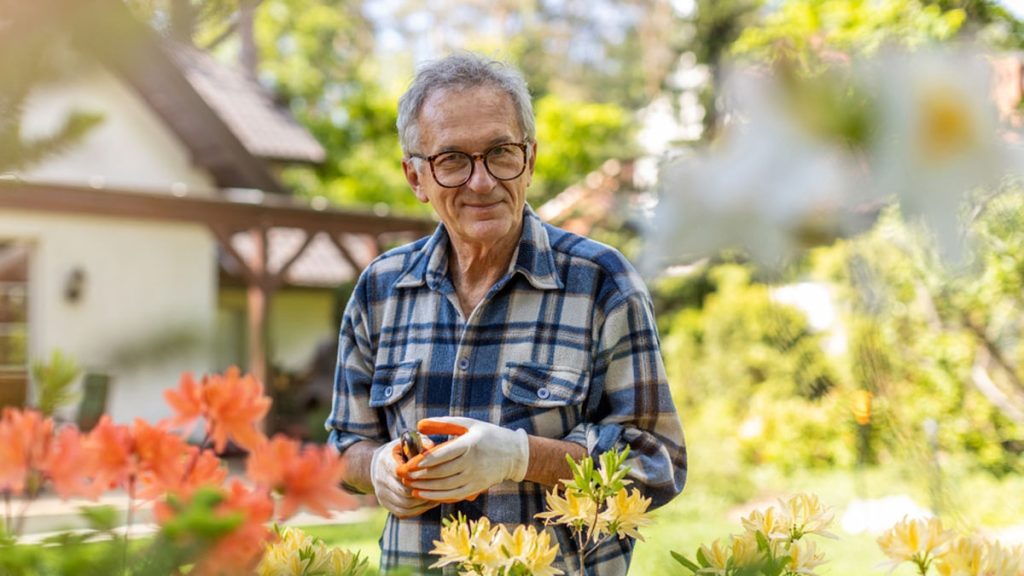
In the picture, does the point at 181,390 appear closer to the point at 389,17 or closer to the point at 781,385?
the point at 781,385

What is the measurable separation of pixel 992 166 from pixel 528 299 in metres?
1.05

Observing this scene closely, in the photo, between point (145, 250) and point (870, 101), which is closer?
point (870, 101)

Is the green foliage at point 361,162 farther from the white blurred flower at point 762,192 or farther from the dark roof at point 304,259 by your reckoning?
the white blurred flower at point 762,192

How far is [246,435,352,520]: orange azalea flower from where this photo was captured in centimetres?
70

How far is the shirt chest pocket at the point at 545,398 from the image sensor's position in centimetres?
139

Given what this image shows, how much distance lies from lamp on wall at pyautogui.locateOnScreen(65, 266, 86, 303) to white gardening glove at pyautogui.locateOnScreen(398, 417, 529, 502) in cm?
870

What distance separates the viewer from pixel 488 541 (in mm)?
938

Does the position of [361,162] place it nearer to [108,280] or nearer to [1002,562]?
[108,280]

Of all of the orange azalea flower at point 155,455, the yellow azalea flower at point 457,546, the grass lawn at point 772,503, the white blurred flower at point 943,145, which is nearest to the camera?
the white blurred flower at point 943,145

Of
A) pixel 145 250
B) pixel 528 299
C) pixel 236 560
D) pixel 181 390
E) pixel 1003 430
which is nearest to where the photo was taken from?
pixel 236 560

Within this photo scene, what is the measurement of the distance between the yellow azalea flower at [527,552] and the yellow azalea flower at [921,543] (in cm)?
26

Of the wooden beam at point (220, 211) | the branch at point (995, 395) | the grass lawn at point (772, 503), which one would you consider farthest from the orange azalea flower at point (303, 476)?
the wooden beam at point (220, 211)

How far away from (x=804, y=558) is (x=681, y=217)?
540mm

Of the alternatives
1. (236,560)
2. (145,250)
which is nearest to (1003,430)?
(236,560)
